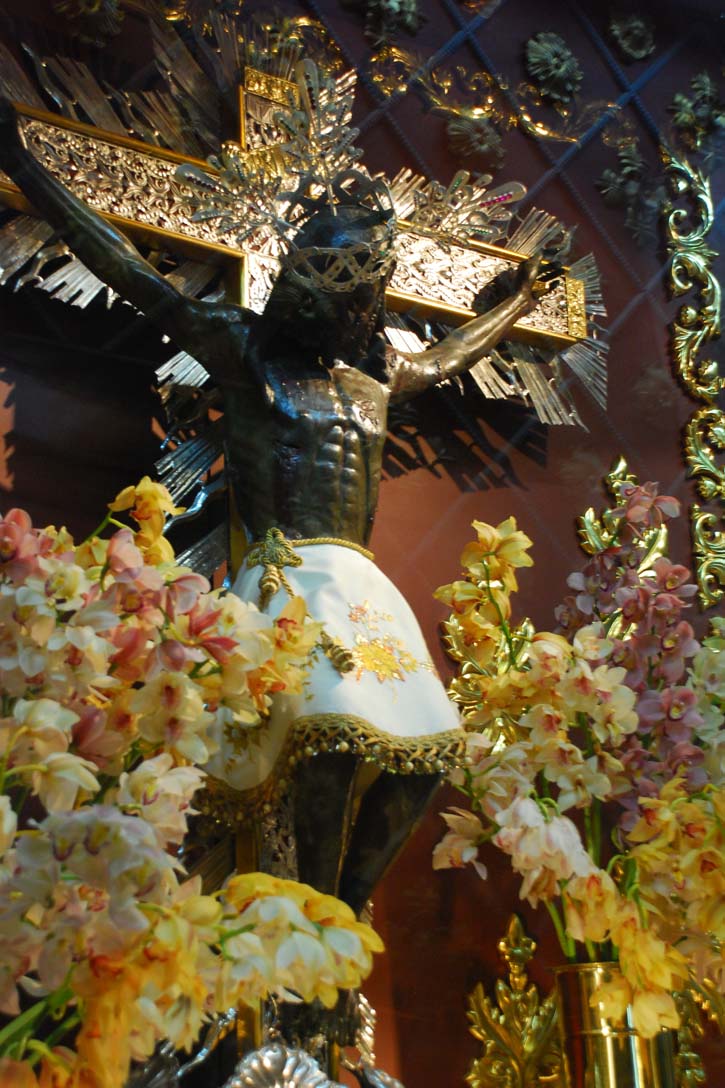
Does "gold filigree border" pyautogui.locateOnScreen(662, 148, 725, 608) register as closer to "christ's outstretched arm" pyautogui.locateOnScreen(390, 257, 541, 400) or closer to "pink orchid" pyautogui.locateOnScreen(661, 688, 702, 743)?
"christ's outstretched arm" pyautogui.locateOnScreen(390, 257, 541, 400)

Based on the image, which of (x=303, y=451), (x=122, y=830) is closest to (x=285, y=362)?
(x=303, y=451)

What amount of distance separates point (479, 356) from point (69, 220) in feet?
2.24

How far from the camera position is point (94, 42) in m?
2.20

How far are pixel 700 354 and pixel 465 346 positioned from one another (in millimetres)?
748

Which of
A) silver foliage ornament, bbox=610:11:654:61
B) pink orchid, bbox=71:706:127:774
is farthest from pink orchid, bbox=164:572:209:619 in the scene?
silver foliage ornament, bbox=610:11:654:61

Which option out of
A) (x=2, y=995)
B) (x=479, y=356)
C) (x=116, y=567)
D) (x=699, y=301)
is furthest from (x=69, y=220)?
(x=699, y=301)

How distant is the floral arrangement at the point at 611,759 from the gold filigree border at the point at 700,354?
1.34 ft

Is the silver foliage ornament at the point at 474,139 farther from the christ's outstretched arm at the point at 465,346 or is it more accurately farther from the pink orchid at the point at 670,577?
the pink orchid at the point at 670,577

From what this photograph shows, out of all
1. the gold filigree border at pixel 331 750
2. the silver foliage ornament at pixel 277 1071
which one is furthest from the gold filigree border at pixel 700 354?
the silver foliage ornament at pixel 277 1071

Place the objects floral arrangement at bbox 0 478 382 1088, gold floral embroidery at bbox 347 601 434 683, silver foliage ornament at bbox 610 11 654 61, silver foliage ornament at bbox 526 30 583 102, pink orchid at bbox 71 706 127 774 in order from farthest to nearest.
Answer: silver foliage ornament at bbox 610 11 654 61, silver foliage ornament at bbox 526 30 583 102, gold floral embroidery at bbox 347 601 434 683, pink orchid at bbox 71 706 127 774, floral arrangement at bbox 0 478 382 1088

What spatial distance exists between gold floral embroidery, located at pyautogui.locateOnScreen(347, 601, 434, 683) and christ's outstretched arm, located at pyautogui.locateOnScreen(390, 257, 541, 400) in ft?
1.49

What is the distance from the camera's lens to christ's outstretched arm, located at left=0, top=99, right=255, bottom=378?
5.95 ft

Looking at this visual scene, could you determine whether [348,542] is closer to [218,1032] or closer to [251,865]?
[251,865]

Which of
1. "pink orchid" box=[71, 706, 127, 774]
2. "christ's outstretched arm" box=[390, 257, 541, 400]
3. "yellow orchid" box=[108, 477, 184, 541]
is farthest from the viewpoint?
"christ's outstretched arm" box=[390, 257, 541, 400]
